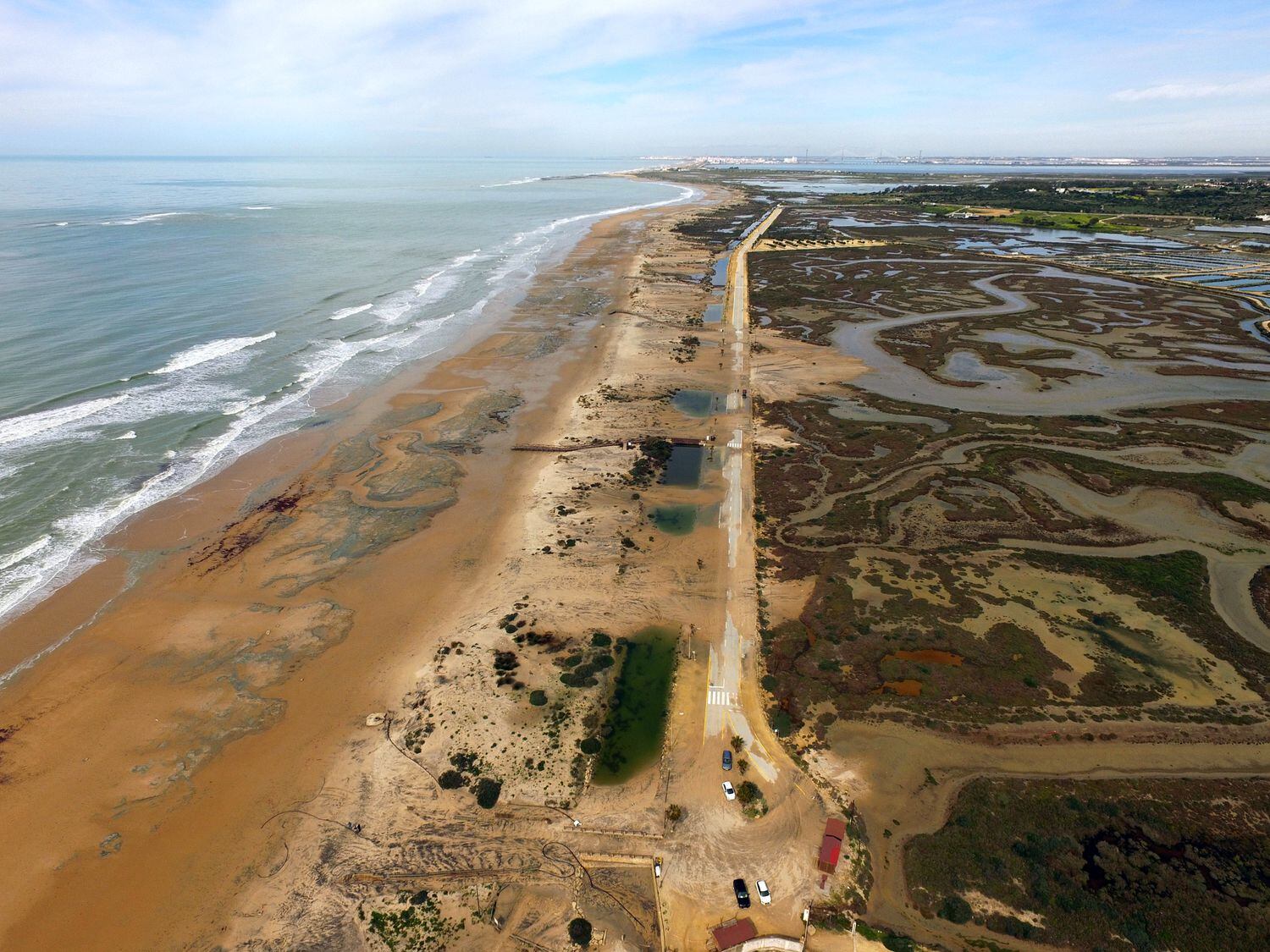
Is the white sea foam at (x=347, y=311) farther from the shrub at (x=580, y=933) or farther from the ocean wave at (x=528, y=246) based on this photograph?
the shrub at (x=580, y=933)

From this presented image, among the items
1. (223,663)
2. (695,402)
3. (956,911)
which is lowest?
(956,911)

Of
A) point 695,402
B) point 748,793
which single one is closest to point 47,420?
point 695,402

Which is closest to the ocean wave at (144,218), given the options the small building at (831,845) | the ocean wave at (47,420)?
the ocean wave at (47,420)

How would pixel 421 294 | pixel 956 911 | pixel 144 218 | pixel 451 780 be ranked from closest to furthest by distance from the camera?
1. pixel 956 911
2. pixel 451 780
3. pixel 421 294
4. pixel 144 218

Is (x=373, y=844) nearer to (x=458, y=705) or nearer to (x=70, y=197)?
(x=458, y=705)

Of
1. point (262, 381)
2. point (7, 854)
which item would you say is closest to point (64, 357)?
point (262, 381)

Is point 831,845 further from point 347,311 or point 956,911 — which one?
point 347,311
